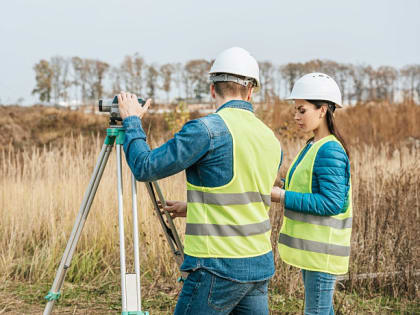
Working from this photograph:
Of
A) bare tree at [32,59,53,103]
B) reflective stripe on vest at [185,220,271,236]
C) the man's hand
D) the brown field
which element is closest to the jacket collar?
the man's hand

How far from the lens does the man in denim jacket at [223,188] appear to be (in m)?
1.58

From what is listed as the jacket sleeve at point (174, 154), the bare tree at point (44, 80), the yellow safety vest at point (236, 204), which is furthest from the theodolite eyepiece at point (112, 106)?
the bare tree at point (44, 80)

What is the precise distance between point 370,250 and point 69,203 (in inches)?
116

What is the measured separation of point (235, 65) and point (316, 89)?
2.37ft

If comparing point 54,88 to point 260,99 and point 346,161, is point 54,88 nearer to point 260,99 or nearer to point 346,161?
point 260,99

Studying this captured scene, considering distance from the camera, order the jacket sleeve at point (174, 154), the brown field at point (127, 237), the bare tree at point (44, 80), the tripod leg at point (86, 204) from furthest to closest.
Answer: the bare tree at point (44, 80), the brown field at point (127, 237), the tripod leg at point (86, 204), the jacket sleeve at point (174, 154)

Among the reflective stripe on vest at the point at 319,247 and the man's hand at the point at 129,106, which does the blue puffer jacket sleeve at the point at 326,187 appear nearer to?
the reflective stripe on vest at the point at 319,247

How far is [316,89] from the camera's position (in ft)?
7.57

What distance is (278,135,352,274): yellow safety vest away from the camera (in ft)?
7.23

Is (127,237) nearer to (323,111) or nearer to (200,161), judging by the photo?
(323,111)

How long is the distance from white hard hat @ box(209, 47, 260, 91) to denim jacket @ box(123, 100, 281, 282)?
202mm

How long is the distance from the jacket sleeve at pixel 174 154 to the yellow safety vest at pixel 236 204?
0.11 metres

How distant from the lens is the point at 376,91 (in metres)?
29.3

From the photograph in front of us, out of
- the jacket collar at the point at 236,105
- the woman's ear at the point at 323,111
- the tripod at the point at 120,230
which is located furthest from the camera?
the woman's ear at the point at 323,111
